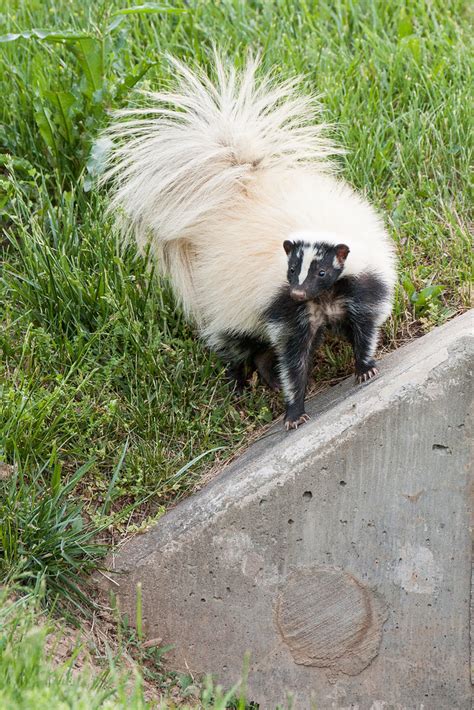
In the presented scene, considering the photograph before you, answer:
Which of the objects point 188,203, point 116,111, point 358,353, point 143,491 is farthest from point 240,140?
point 143,491

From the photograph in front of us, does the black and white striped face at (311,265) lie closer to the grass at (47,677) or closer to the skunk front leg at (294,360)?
the skunk front leg at (294,360)

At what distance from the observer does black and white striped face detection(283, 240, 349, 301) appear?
463 cm

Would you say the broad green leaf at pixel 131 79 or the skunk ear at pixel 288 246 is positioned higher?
the broad green leaf at pixel 131 79

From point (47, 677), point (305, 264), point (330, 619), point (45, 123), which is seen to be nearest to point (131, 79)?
point (45, 123)

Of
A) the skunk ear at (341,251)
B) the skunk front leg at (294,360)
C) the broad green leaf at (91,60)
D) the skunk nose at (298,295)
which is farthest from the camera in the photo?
the broad green leaf at (91,60)

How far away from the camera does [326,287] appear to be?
15.5 ft

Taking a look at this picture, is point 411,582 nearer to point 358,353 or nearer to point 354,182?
point 358,353

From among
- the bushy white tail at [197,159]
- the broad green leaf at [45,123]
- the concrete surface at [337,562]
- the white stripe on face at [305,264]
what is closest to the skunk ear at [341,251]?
the white stripe on face at [305,264]

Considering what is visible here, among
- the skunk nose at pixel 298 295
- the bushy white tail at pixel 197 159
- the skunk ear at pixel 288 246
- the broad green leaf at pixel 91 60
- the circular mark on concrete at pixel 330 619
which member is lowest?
the circular mark on concrete at pixel 330 619

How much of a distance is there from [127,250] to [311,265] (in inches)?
57.9

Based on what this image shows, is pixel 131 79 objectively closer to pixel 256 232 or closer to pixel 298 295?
pixel 256 232

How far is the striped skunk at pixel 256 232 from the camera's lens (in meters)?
4.92

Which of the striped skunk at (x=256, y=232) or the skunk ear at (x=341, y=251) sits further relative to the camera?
the striped skunk at (x=256, y=232)

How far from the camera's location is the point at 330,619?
501 centimetres
